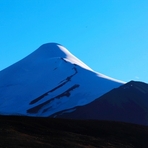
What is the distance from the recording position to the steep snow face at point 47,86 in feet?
244

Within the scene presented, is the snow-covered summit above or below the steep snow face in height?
above

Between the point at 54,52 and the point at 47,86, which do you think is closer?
the point at 47,86

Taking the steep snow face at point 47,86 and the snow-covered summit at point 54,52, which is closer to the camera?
the steep snow face at point 47,86

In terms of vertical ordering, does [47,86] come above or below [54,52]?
below

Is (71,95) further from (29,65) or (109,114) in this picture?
(29,65)

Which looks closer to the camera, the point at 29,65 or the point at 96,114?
the point at 96,114

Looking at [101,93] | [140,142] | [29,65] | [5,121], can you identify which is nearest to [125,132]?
[140,142]

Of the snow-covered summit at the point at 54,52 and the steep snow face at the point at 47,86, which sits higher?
the snow-covered summit at the point at 54,52

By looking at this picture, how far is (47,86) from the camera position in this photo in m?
85.2

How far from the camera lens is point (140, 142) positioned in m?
22.4

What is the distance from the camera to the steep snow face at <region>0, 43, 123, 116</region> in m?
74.2

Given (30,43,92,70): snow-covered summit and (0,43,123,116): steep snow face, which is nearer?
(0,43,123,116): steep snow face

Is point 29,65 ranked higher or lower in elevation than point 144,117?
higher

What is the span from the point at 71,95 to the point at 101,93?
5.18 meters
